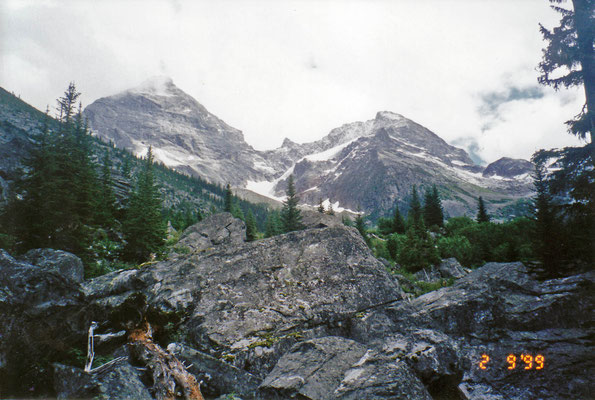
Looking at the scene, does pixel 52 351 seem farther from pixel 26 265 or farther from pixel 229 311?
pixel 229 311

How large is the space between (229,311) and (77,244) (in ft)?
35.5

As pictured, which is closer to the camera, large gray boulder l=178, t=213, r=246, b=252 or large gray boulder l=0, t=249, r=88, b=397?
large gray boulder l=0, t=249, r=88, b=397

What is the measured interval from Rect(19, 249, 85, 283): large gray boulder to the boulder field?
0.06 m

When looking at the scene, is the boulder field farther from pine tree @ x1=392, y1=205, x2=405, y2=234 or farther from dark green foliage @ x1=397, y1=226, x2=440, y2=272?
pine tree @ x1=392, y1=205, x2=405, y2=234

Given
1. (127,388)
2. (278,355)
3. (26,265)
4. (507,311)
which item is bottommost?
(278,355)

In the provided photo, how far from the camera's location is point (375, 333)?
7660mm

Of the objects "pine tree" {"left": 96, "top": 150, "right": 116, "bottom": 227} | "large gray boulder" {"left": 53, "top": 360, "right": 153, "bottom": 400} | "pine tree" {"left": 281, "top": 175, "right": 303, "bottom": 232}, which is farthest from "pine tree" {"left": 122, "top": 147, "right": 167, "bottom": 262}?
"pine tree" {"left": 281, "top": 175, "right": 303, "bottom": 232}


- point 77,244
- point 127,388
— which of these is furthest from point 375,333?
point 77,244

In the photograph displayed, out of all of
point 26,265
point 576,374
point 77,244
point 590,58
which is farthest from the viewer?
point 77,244

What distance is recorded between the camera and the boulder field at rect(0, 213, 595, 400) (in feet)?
16.2

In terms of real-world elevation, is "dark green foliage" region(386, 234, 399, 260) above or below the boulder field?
above

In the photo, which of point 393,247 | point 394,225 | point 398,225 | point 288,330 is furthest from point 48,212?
point 394,225

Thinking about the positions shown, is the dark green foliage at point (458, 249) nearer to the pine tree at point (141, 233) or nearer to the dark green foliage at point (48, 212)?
the pine tree at point (141, 233)

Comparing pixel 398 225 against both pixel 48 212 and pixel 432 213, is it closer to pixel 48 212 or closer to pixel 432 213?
pixel 432 213
